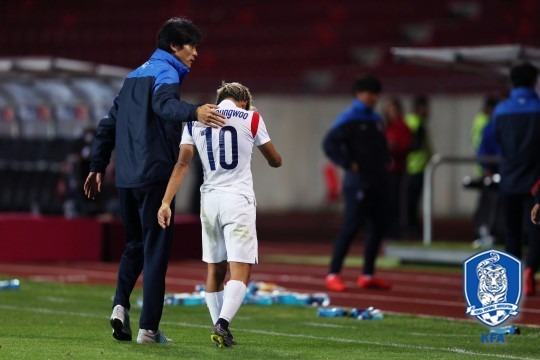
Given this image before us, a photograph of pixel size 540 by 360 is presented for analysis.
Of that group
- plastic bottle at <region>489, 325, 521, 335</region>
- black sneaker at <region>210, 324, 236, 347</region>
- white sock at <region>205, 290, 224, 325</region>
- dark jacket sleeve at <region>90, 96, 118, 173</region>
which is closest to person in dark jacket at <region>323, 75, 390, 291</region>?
plastic bottle at <region>489, 325, 521, 335</region>

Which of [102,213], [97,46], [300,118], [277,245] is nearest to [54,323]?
[102,213]

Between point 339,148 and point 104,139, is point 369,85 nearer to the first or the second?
point 339,148

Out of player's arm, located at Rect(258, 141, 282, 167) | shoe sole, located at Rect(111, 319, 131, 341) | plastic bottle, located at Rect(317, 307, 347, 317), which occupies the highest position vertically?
player's arm, located at Rect(258, 141, 282, 167)

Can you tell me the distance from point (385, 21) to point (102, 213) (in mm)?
12296

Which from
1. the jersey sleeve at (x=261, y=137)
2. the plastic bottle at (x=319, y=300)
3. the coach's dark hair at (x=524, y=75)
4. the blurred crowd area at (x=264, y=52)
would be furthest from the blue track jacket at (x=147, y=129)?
the blurred crowd area at (x=264, y=52)

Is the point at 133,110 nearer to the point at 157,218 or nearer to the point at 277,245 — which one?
the point at 157,218

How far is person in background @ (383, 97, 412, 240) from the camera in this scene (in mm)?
21828

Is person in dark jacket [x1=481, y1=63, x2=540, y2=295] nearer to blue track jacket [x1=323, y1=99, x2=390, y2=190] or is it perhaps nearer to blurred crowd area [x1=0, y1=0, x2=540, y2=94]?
blue track jacket [x1=323, y1=99, x2=390, y2=190]

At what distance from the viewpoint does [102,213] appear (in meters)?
21.6

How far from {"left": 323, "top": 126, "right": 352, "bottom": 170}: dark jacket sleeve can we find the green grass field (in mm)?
2422

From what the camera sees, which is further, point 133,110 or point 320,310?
point 320,310

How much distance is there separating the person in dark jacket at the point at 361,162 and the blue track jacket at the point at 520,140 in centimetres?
156

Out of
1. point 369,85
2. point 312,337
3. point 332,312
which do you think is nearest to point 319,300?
point 332,312

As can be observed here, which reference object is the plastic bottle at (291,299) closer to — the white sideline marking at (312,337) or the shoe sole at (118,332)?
the white sideline marking at (312,337)
